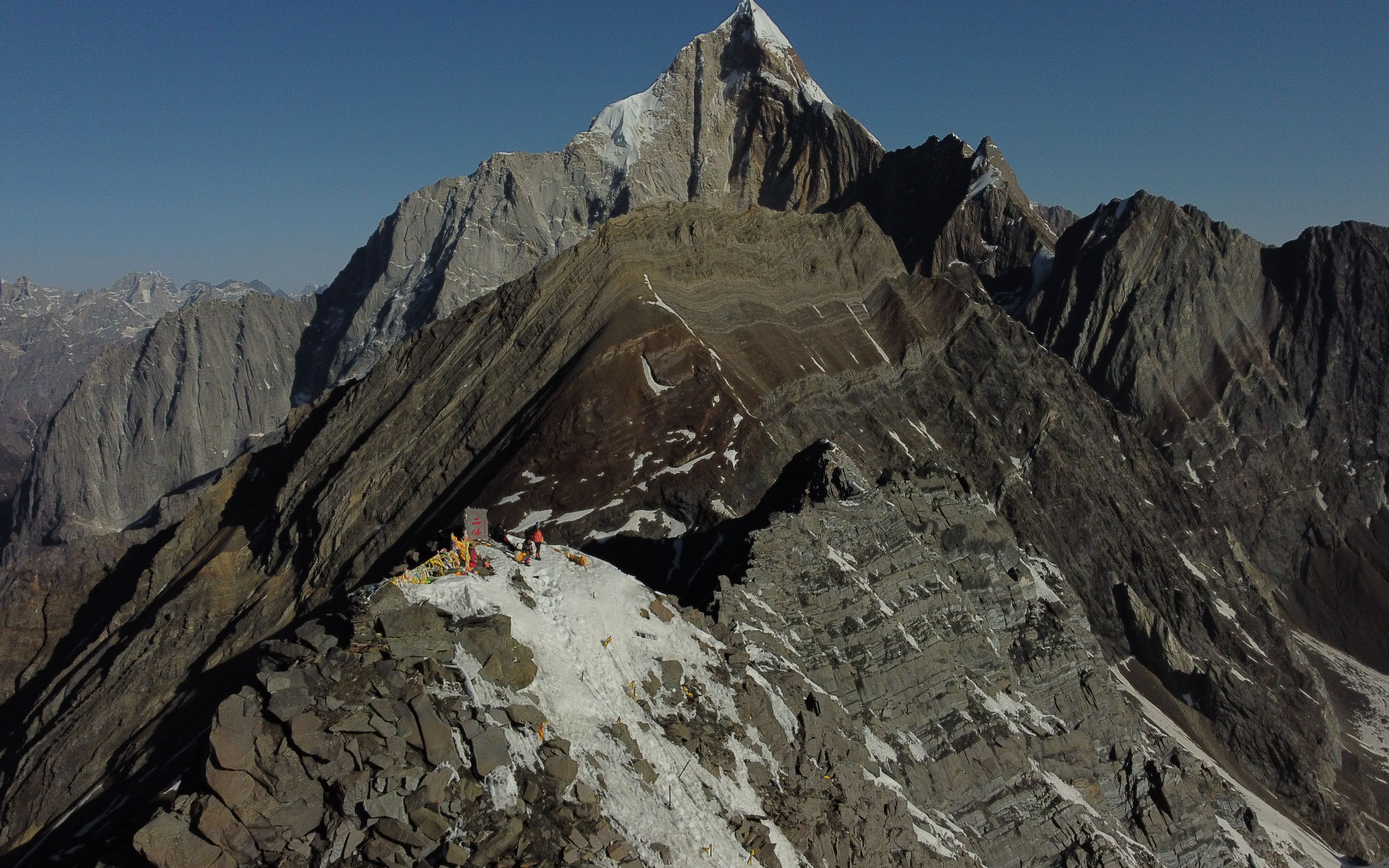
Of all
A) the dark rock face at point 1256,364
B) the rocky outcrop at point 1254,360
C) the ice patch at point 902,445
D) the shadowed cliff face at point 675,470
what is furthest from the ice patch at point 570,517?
the rocky outcrop at point 1254,360

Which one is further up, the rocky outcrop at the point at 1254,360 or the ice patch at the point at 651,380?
the rocky outcrop at the point at 1254,360

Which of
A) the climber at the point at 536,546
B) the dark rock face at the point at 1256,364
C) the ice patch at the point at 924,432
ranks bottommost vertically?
the climber at the point at 536,546

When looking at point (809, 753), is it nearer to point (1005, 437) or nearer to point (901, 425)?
point (901, 425)

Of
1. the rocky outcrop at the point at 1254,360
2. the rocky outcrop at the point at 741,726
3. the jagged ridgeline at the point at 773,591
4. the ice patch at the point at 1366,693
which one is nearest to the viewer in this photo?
the rocky outcrop at the point at 741,726

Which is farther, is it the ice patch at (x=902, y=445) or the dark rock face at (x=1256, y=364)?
the dark rock face at (x=1256, y=364)

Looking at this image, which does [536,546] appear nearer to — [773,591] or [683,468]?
[773,591]

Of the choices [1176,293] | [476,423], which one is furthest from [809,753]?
[1176,293]

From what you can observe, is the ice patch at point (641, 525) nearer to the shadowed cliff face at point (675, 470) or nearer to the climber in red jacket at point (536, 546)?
the shadowed cliff face at point (675, 470)
